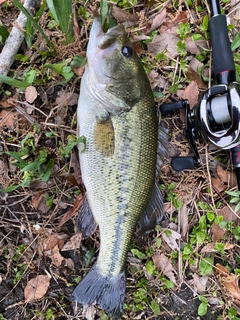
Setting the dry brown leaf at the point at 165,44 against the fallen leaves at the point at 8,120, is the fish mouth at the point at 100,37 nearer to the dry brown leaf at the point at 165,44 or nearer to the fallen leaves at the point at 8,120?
the dry brown leaf at the point at 165,44

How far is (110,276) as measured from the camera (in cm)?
282

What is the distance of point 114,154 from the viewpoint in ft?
8.70

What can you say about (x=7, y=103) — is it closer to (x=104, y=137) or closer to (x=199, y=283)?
(x=104, y=137)

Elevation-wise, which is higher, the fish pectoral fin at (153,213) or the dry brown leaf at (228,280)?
the fish pectoral fin at (153,213)

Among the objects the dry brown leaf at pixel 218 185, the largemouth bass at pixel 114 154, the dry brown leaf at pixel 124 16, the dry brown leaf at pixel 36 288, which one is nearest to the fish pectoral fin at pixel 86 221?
the largemouth bass at pixel 114 154

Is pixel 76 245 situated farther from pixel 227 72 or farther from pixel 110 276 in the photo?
pixel 227 72

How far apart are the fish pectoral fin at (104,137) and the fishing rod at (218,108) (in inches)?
24.7

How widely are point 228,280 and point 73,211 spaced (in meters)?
1.43

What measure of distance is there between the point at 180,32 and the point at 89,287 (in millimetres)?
2229

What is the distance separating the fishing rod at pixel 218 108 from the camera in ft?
8.83

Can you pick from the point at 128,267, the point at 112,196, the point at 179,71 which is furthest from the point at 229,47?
the point at 128,267

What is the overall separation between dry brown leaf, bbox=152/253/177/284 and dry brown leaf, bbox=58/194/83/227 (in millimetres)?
785

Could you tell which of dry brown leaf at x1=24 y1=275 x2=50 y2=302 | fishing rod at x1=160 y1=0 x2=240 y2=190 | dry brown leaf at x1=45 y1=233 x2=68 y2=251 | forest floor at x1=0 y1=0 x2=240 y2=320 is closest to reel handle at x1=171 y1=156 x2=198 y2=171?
fishing rod at x1=160 y1=0 x2=240 y2=190

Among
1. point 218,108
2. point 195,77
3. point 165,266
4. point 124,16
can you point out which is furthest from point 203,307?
point 124,16
